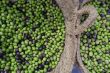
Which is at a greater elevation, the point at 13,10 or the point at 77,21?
the point at 13,10

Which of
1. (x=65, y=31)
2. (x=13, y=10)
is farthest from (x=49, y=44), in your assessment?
(x=13, y=10)

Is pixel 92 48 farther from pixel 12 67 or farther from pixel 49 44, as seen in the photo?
pixel 12 67

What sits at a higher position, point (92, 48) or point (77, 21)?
point (77, 21)

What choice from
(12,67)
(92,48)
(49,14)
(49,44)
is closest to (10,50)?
(12,67)

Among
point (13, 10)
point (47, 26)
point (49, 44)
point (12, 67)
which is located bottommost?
point (12, 67)

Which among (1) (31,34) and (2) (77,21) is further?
(1) (31,34)

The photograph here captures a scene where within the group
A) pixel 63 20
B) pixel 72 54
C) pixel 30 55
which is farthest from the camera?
pixel 63 20

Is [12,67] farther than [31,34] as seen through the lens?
No

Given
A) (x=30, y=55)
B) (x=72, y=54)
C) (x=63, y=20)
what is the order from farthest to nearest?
(x=63, y=20) → (x=30, y=55) → (x=72, y=54)

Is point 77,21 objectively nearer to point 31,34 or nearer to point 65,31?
point 65,31
